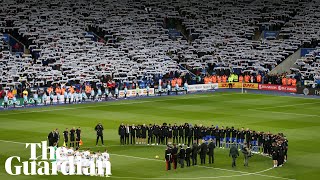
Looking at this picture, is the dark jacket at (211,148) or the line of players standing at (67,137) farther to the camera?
the line of players standing at (67,137)

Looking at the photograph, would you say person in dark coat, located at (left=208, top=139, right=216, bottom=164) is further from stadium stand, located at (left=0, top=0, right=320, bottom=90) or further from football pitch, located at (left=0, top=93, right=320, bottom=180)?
stadium stand, located at (left=0, top=0, right=320, bottom=90)

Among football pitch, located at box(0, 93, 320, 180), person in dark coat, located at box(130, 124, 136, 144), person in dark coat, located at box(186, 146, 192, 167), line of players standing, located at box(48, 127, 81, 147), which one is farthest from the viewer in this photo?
person in dark coat, located at box(130, 124, 136, 144)

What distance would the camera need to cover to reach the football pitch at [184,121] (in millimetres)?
46500

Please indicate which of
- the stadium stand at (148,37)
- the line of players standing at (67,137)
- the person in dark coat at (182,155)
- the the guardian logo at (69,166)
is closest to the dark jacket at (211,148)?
the person in dark coat at (182,155)

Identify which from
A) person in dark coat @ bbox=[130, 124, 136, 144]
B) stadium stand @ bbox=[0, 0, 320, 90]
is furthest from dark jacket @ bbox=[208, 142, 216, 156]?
stadium stand @ bbox=[0, 0, 320, 90]

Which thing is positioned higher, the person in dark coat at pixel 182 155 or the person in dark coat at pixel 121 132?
the person in dark coat at pixel 121 132

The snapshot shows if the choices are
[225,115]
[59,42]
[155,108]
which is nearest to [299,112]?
[225,115]

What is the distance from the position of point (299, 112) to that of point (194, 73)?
86.2 feet

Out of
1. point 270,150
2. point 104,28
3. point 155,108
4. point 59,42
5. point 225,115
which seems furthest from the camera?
A: point 104,28

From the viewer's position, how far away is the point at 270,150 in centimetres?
5081

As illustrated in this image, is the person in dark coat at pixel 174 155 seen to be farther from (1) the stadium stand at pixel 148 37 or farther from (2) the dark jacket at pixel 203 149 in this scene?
(1) the stadium stand at pixel 148 37

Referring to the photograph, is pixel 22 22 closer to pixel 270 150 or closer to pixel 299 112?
pixel 299 112

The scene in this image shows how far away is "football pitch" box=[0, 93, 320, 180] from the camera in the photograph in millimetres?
46500

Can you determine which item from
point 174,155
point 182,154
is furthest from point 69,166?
point 182,154
